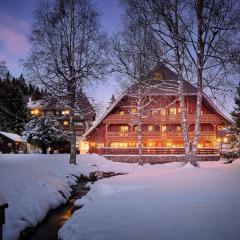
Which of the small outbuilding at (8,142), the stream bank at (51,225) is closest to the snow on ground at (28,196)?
the stream bank at (51,225)

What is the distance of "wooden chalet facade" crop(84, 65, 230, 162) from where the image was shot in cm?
4488

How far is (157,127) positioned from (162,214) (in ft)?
142

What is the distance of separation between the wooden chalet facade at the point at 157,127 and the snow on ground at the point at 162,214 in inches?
1225

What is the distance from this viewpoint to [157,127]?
51906mm

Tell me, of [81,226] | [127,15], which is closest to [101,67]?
[127,15]

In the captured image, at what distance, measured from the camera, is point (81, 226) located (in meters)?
8.59

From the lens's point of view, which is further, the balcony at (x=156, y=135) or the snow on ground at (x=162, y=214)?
the balcony at (x=156, y=135)

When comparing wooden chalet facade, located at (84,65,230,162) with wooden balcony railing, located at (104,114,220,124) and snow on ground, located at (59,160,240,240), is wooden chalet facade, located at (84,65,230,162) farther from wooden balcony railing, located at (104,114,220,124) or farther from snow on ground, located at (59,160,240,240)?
snow on ground, located at (59,160,240,240)

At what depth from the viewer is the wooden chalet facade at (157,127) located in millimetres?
44875

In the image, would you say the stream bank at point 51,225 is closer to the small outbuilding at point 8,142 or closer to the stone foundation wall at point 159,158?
the stone foundation wall at point 159,158

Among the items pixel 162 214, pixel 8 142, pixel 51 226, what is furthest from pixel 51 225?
pixel 8 142

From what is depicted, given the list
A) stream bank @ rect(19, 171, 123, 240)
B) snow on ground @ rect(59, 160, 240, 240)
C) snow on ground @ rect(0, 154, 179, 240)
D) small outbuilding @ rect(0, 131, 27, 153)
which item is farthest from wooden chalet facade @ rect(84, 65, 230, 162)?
snow on ground @ rect(59, 160, 240, 240)

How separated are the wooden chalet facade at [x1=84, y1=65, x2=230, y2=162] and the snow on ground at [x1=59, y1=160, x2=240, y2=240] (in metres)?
31.1

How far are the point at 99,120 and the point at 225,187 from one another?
35543 mm
